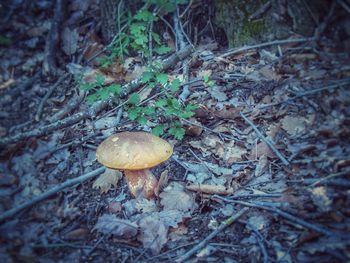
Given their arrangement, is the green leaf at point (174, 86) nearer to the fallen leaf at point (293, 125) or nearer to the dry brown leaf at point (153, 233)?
the fallen leaf at point (293, 125)

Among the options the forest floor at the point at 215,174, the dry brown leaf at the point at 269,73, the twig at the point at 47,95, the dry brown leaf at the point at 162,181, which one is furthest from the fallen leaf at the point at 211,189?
the twig at the point at 47,95

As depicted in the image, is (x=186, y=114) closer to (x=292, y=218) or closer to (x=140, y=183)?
(x=140, y=183)

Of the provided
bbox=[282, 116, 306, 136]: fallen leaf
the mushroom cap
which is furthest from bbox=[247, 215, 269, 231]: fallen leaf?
bbox=[282, 116, 306, 136]: fallen leaf

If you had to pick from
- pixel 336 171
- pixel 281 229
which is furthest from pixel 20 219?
pixel 336 171

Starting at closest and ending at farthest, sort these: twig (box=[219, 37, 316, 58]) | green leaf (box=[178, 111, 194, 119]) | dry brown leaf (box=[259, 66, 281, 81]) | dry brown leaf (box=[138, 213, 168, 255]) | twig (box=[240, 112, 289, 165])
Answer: dry brown leaf (box=[138, 213, 168, 255]) → twig (box=[240, 112, 289, 165]) → green leaf (box=[178, 111, 194, 119]) → dry brown leaf (box=[259, 66, 281, 81]) → twig (box=[219, 37, 316, 58])

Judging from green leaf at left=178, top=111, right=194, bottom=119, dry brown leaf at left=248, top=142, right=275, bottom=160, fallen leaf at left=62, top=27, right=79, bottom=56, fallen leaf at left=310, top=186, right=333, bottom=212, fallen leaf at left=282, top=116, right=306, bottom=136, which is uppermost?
fallen leaf at left=62, top=27, right=79, bottom=56

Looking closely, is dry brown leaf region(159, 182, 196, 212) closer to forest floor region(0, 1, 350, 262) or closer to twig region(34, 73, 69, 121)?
forest floor region(0, 1, 350, 262)

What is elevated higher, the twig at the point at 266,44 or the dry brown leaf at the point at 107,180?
the twig at the point at 266,44
